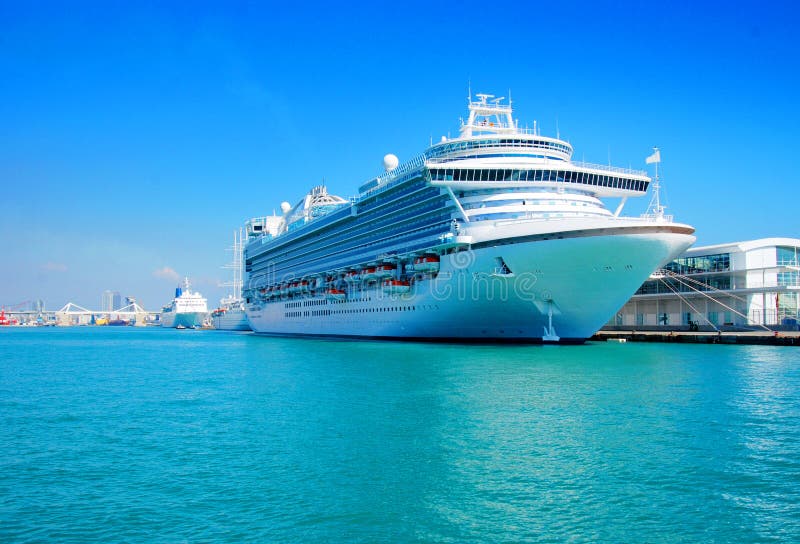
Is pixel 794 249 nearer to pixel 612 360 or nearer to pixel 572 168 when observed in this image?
pixel 572 168

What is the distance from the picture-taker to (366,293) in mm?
52250

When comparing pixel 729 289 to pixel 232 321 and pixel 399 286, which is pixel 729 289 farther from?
pixel 232 321

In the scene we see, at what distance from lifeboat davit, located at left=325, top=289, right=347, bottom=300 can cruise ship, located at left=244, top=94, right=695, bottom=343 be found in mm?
1173

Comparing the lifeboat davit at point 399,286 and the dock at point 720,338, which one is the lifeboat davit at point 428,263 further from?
the dock at point 720,338

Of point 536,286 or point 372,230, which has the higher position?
point 372,230

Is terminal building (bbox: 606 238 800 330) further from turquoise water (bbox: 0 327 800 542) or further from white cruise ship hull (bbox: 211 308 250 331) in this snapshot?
white cruise ship hull (bbox: 211 308 250 331)

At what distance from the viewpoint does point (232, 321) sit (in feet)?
416

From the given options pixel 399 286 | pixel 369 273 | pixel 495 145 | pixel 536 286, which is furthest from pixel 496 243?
pixel 369 273

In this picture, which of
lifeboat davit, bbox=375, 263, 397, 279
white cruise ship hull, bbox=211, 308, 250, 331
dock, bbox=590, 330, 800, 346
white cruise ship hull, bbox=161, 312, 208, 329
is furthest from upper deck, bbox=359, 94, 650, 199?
white cruise ship hull, bbox=161, 312, 208, 329

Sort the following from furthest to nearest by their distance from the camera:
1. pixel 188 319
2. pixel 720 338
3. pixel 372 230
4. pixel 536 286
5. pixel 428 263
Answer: pixel 188 319 < pixel 372 230 < pixel 720 338 < pixel 428 263 < pixel 536 286

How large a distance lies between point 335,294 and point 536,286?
25.8 m

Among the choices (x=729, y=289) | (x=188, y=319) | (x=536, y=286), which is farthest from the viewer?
(x=188, y=319)

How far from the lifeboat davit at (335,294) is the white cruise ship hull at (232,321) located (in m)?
58.7

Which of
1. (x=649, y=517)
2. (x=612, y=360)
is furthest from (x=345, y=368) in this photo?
(x=649, y=517)
